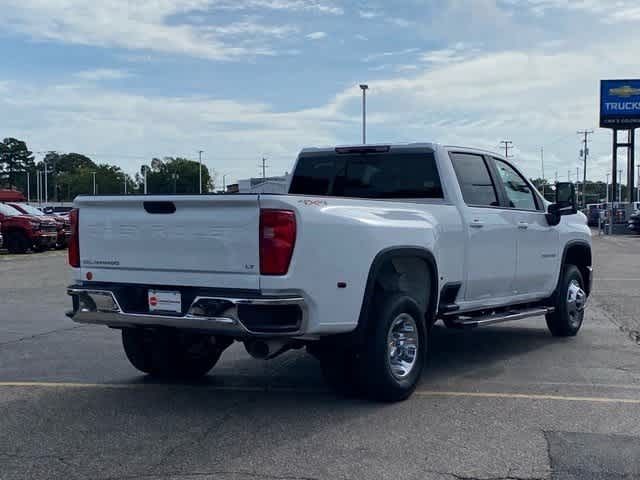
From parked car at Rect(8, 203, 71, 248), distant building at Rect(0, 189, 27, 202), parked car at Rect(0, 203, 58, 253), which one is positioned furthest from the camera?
distant building at Rect(0, 189, 27, 202)

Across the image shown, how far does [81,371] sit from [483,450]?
163 inches

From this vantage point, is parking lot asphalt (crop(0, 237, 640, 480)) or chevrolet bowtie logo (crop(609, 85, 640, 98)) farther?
chevrolet bowtie logo (crop(609, 85, 640, 98))

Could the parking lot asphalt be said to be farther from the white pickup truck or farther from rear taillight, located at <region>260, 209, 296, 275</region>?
rear taillight, located at <region>260, 209, 296, 275</region>

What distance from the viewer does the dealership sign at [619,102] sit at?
2227 inches

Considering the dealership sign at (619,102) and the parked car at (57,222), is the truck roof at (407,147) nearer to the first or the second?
the parked car at (57,222)

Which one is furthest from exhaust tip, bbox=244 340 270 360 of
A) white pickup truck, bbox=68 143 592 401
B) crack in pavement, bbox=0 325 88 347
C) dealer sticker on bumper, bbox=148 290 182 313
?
crack in pavement, bbox=0 325 88 347

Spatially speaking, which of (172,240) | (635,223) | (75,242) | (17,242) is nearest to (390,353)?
(172,240)

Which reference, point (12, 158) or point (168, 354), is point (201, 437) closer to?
point (168, 354)

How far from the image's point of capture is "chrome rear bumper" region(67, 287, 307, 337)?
5.54 m

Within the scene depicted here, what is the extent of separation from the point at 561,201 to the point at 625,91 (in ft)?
171

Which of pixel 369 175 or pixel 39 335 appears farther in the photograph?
pixel 39 335

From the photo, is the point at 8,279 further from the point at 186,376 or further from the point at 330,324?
the point at 330,324

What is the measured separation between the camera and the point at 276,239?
18.0 ft

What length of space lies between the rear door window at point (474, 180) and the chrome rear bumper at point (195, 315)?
275 centimetres
